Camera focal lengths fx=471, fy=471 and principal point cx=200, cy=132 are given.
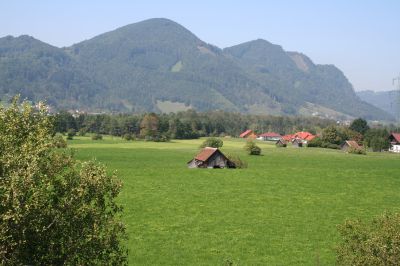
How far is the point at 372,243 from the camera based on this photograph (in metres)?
20.4

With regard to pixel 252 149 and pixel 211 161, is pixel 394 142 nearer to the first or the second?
pixel 252 149

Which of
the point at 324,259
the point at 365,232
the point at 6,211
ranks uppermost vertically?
the point at 6,211

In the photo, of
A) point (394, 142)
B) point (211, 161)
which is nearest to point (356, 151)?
point (394, 142)

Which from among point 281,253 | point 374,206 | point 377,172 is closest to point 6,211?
point 281,253

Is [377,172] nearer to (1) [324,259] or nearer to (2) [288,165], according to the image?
(2) [288,165]

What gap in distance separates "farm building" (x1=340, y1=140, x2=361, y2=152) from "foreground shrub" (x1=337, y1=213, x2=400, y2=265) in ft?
416

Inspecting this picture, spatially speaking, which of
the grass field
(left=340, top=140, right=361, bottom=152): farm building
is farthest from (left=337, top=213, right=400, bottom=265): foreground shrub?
(left=340, top=140, right=361, bottom=152): farm building

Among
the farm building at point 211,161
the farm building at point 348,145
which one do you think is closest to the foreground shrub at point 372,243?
the farm building at point 211,161

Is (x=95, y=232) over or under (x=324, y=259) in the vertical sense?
over

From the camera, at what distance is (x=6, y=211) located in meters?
15.1

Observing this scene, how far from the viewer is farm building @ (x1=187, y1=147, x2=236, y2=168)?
3686 inches

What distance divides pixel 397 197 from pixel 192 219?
3153 centimetres

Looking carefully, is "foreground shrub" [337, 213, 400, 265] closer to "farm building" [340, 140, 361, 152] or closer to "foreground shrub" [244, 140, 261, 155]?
"foreground shrub" [244, 140, 261, 155]

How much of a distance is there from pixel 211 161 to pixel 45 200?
7855cm
